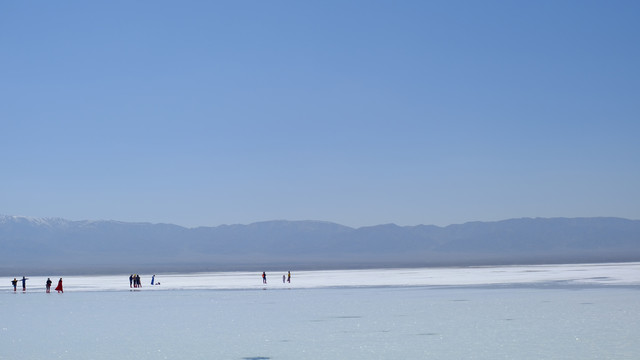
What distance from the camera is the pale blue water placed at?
60.0 feet

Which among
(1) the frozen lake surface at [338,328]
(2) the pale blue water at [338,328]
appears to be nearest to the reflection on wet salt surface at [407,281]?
(2) the pale blue water at [338,328]

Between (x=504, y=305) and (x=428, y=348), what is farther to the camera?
(x=504, y=305)

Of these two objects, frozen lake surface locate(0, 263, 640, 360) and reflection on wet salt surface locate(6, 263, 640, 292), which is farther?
reflection on wet salt surface locate(6, 263, 640, 292)

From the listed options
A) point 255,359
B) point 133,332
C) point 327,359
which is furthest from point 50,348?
point 327,359

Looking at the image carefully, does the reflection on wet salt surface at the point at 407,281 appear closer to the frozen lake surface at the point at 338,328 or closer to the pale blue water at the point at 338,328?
the pale blue water at the point at 338,328

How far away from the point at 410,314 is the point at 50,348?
1368cm

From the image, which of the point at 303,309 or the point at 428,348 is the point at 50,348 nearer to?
the point at 428,348

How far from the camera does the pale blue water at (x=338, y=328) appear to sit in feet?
60.0

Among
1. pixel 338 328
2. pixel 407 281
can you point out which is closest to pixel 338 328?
pixel 338 328

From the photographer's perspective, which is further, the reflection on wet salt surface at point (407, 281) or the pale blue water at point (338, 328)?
the reflection on wet salt surface at point (407, 281)

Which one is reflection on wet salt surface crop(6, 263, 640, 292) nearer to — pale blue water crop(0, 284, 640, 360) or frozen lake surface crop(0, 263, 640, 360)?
pale blue water crop(0, 284, 640, 360)

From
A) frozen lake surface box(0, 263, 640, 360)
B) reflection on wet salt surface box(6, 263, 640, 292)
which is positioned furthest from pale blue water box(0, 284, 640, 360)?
reflection on wet salt surface box(6, 263, 640, 292)

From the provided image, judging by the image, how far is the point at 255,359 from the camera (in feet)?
57.4

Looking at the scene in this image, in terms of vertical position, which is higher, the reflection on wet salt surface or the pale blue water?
the reflection on wet salt surface
